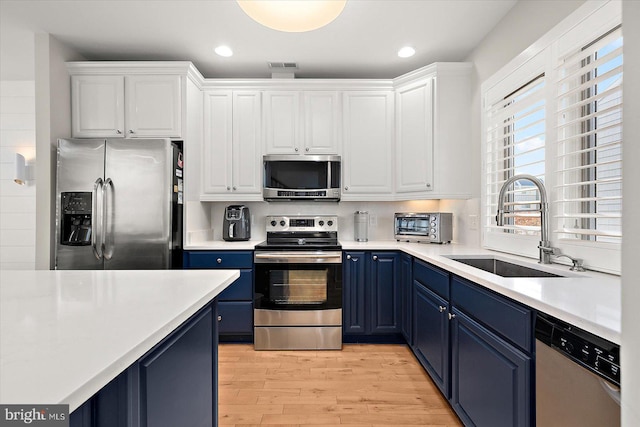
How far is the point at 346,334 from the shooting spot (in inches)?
117

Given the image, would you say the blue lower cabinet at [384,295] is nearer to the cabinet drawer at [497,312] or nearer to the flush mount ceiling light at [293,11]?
the cabinet drawer at [497,312]

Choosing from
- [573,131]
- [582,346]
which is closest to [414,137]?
[573,131]

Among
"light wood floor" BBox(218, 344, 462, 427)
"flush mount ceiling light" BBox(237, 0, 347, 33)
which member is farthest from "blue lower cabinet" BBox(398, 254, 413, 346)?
"flush mount ceiling light" BBox(237, 0, 347, 33)

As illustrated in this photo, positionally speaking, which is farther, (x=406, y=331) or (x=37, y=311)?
(x=406, y=331)

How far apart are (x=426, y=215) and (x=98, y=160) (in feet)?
9.31

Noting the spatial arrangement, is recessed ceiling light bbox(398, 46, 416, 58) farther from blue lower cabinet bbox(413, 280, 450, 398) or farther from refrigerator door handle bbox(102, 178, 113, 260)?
refrigerator door handle bbox(102, 178, 113, 260)

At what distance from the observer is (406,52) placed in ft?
9.75

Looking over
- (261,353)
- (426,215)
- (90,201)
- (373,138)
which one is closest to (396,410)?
(261,353)

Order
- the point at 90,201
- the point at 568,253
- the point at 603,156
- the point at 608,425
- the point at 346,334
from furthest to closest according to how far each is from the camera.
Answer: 1. the point at 346,334
2. the point at 90,201
3. the point at 568,253
4. the point at 603,156
5. the point at 608,425

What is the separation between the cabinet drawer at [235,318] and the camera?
2910 millimetres

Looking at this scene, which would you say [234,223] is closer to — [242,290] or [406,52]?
[242,290]

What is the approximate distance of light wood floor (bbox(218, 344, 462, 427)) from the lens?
1925 mm

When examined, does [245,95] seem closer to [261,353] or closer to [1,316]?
[261,353]

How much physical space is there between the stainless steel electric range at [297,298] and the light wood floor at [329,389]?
105mm
